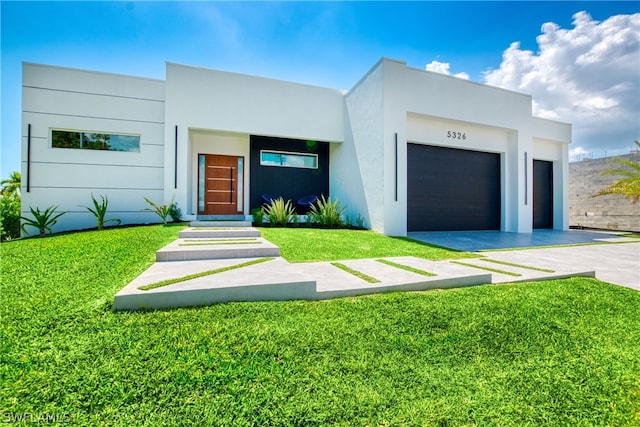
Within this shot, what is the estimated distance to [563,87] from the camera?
8547 millimetres

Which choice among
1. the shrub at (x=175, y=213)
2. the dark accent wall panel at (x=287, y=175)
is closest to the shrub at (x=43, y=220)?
the shrub at (x=175, y=213)

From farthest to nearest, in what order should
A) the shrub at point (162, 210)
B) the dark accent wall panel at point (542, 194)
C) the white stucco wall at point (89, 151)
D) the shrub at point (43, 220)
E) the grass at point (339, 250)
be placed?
the dark accent wall panel at point (542, 194) → the white stucco wall at point (89, 151) → the shrub at point (162, 210) → the shrub at point (43, 220) → the grass at point (339, 250)

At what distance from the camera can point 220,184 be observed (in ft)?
28.8

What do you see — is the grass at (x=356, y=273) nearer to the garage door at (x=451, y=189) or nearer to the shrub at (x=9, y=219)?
the garage door at (x=451, y=189)

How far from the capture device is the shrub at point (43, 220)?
244 inches

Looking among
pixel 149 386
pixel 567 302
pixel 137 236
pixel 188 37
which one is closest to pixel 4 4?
pixel 188 37

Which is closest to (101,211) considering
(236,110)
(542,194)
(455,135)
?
(236,110)

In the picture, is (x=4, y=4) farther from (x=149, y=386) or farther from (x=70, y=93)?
(x=149, y=386)

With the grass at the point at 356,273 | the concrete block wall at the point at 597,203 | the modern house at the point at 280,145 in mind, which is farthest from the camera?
the concrete block wall at the point at 597,203

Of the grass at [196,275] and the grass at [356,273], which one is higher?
the grass at [196,275]

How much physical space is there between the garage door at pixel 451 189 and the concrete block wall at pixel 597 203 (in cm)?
516

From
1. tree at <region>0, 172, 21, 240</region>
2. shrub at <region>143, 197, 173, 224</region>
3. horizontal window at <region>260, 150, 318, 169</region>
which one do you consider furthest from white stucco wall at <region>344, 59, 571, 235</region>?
tree at <region>0, 172, 21, 240</region>

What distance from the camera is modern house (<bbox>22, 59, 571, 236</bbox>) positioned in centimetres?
694

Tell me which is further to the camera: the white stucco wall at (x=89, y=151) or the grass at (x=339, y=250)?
the white stucco wall at (x=89, y=151)
